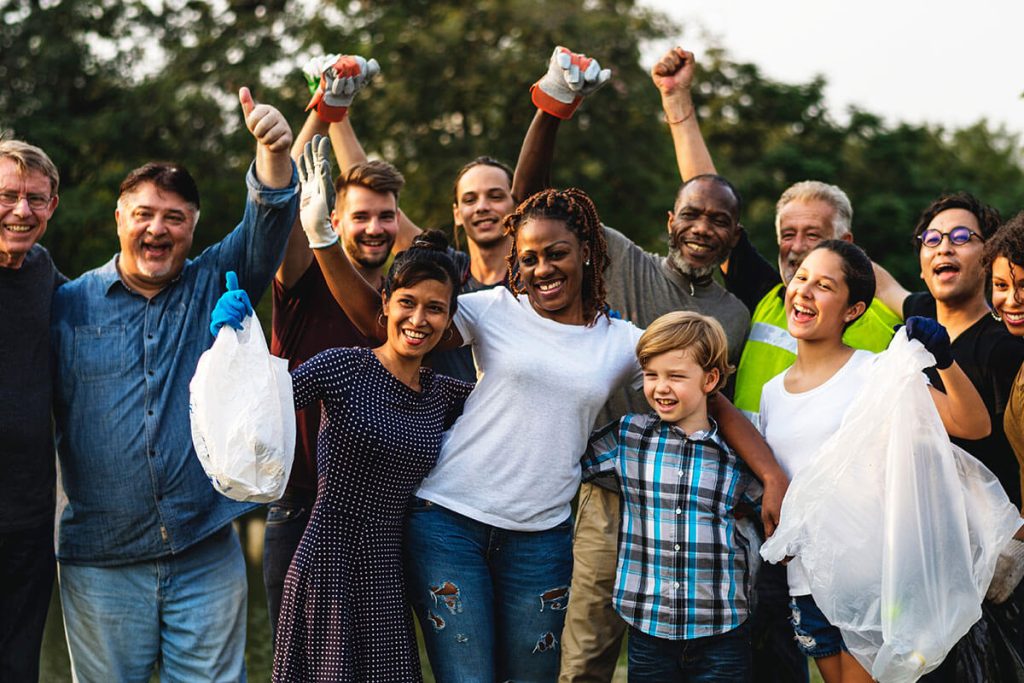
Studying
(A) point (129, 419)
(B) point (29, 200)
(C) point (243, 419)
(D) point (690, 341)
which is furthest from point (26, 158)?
(D) point (690, 341)

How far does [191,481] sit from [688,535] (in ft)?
5.41

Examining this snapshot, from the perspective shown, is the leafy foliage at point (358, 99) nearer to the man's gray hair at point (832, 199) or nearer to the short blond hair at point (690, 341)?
the man's gray hair at point (832, 199)

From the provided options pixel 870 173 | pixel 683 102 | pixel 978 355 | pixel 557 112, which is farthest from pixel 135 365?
pixel 870 173

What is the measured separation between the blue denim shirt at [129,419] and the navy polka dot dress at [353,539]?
1.50 ft

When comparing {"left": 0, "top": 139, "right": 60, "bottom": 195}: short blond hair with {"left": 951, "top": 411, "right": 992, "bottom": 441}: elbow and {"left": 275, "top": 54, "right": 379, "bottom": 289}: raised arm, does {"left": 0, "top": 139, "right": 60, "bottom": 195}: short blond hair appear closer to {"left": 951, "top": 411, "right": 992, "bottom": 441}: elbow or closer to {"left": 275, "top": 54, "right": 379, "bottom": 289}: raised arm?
{"left": 275, "top": 54, "right": 379, "bottom": 289}: raised arm

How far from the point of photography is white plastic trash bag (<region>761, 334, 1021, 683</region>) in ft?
10.9

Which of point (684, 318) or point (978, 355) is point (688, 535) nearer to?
point (684, 318)

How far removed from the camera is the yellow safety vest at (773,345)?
4.07 meters

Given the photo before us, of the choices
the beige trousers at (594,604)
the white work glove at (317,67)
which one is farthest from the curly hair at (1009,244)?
the white work glove at (317,67)

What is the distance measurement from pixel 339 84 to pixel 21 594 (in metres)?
2.13

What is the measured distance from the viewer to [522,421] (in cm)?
351

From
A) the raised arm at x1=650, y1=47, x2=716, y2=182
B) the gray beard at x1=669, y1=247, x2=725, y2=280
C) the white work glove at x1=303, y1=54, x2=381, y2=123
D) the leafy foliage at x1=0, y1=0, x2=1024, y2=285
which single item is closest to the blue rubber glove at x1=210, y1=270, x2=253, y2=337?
the white work glove at x1=303, y1=54, x2=381, y2=123

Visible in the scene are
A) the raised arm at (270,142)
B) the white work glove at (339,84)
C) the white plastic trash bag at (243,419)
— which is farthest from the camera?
the white work glove at (339,84)

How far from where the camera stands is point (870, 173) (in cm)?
1997
